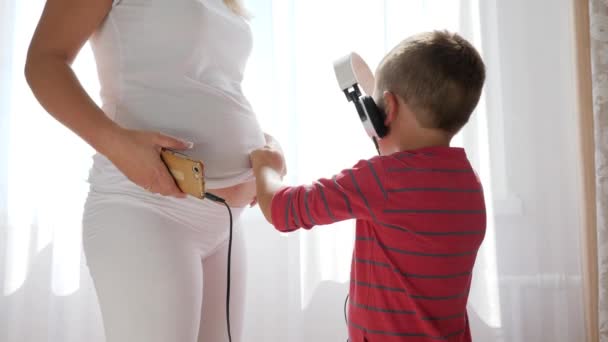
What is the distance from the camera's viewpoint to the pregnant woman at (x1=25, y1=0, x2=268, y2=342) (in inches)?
28.6

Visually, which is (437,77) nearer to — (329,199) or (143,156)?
(329,199)

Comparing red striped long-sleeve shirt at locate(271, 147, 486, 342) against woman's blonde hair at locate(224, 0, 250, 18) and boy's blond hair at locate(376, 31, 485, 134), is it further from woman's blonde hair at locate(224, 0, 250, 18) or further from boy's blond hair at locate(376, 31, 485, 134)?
woman's blonde hair at locate(224, 0, 250, 18)

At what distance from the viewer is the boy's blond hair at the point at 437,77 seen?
0.82m

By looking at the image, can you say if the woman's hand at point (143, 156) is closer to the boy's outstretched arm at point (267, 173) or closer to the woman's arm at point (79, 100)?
the woman's arm at point (79, 100)

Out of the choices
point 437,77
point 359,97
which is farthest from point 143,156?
point 437,77

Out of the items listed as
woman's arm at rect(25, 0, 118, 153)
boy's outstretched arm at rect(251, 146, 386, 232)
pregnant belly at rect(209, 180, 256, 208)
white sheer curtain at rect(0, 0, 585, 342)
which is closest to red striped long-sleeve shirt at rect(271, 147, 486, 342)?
boy's outstretched arm at rect(251, 146, 386, 232)

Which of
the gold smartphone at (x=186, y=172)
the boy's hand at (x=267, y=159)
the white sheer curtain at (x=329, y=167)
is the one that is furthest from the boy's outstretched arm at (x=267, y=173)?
the white sheer curtain at (x=329, y=167)

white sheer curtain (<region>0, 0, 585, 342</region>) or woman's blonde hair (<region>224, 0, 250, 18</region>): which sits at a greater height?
woman's blonde hair (<region>224, 0, 250, 18</region>)

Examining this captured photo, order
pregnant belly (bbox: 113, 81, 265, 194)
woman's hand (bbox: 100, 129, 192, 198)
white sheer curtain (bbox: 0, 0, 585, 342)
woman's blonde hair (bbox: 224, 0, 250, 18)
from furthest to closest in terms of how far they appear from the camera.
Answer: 1. white sheer curtain (bbox: 0, 0, 585, 342)
2. woman's blonde hair (bbox: 224, 0, 250, 18)
3. pregnant belly (bbox: 113, 81, 265, 194)
4. woman's hand (bbox: 100, 129, 192, 198)

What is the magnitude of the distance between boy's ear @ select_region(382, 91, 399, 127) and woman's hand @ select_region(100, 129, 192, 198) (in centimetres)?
35

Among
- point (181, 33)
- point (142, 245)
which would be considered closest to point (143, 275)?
point (142, 245)

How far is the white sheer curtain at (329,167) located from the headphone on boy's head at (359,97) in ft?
2.86

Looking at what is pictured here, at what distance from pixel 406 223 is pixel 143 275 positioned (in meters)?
0.41

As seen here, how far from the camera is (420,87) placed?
825 millimetres
